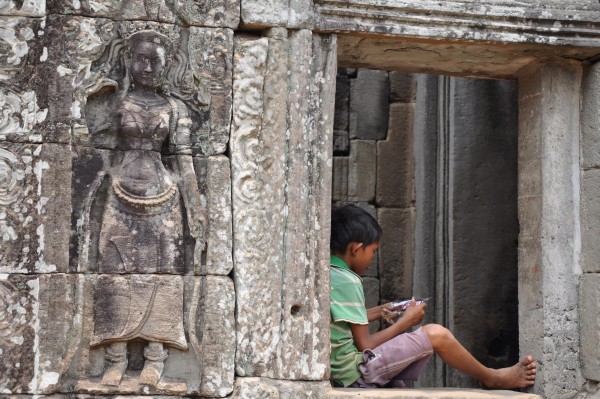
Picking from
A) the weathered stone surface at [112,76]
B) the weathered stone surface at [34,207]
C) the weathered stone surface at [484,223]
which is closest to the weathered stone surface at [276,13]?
the weathered stone surface at [112,76]

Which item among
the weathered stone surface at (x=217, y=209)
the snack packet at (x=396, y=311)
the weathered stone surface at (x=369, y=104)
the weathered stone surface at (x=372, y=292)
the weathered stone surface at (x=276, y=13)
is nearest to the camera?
the weathered stone surface at (x=217, y=209)

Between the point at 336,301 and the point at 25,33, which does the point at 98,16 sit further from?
the point at 336,301

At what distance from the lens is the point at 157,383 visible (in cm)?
471

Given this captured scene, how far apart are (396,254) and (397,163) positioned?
67 cm

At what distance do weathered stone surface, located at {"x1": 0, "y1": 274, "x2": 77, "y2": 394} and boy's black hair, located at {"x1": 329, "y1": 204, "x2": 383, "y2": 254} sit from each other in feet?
4.85

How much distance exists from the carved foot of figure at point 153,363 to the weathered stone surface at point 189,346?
0.03m

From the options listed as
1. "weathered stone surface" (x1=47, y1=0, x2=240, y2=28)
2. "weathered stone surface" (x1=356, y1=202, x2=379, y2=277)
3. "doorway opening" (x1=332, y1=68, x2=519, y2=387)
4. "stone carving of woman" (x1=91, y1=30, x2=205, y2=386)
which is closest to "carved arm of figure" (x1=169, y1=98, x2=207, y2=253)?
"stone carving of woman" (x1=91, y1=30, x2=205, y2=386)

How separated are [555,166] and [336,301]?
50.6 inches

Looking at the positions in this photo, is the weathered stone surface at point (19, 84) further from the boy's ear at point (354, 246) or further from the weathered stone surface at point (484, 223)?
the weathered stone surface at point (484, 223)

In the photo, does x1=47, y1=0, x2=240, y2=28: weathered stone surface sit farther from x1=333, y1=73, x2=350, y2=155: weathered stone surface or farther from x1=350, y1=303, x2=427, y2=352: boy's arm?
x1=333, y1=73, x2=350, y2=155: weathered stone surface

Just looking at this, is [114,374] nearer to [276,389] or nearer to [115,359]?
[115,359]

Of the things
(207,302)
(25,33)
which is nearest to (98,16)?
(25,33)

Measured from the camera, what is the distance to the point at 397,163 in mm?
7949

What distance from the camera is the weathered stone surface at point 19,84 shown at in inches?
184
